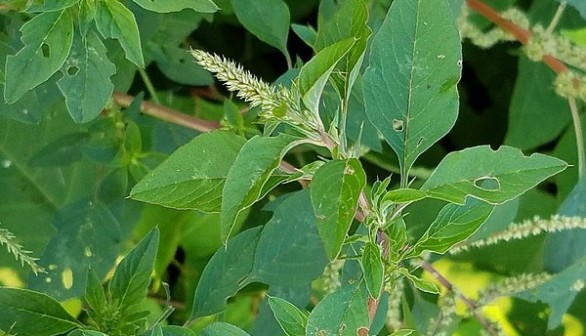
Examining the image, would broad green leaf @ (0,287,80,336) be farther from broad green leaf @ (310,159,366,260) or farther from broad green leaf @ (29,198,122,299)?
broad green leaf @ (310,159,366,260)

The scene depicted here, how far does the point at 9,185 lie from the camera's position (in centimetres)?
120

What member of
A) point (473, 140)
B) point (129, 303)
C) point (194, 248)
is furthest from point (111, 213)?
point (473, 140)

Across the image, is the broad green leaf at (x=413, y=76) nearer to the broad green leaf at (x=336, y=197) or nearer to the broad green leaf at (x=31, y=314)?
the broad green leaf at (x=336, y=197)

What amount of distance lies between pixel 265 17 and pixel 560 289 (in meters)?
0.50

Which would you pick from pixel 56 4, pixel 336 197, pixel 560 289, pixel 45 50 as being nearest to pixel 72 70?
pixel 45 50

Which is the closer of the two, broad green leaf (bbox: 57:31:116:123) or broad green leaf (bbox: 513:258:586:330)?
broad green leaf (bbox: 57:31:116:123)

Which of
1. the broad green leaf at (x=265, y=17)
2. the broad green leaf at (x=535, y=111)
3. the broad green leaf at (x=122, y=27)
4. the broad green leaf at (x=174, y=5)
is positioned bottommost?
the broad green leaf at (x=535, y=111)

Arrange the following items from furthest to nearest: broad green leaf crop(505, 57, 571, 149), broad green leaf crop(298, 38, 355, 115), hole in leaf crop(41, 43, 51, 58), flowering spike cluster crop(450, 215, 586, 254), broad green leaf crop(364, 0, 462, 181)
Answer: broad green leaf crop(505, 57, 571, 149) → flowering spike cluster crop(450, 215, 586, 254) → hole in leaf crop(41, 43, 51, 58) → broad green leaf crop(364, 0, 462, 181) → broad green leaf crop(298, 38, 355, 115)

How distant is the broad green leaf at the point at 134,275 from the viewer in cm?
75

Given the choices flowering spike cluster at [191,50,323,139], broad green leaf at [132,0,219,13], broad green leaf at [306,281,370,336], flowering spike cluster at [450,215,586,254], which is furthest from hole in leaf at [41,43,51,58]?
flowering spike cluster at [450,215,586,254]

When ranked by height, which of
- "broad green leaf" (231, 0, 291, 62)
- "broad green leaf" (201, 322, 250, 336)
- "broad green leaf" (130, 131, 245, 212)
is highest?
"broad green leaf" (231, 0, 291, 62)

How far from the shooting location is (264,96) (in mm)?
542

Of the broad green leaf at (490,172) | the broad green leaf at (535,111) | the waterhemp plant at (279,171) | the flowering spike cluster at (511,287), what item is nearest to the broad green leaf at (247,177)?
the waterhemp plant at (279,171)

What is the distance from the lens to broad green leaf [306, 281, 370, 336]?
0.58 meters
